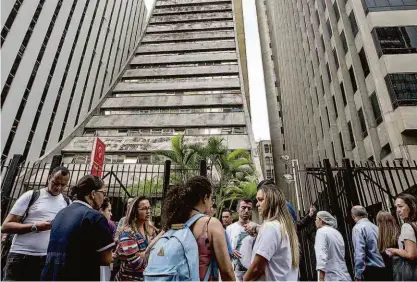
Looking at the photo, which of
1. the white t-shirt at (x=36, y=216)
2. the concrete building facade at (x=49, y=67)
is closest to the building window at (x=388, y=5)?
the white t-shirt at (x=36, y=216)

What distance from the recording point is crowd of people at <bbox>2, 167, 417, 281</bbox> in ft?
5.87

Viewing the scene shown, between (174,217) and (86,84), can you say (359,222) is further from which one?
(86,84)

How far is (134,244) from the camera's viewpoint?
290 centimetres

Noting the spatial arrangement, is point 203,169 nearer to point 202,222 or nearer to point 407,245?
point 407,245

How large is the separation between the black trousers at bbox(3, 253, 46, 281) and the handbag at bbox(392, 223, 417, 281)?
419 centimetres

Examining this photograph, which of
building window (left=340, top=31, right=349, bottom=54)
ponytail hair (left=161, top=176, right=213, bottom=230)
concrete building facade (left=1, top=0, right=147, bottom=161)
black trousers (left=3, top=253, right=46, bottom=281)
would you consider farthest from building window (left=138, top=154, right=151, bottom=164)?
ponytail hair (left=161, top=176, right=213, bottom=230)

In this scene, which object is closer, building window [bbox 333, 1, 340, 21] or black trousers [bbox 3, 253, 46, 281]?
black trousers [bbox 3, 253, 46, 281]

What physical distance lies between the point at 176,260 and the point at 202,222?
0.32 m

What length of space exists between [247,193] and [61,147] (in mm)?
20355

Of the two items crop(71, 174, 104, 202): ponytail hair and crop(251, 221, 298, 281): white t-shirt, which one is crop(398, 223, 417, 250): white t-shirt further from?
crop(71, 174, 104, 202): ponytail hair

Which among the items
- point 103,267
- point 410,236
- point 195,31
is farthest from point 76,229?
point 195,31

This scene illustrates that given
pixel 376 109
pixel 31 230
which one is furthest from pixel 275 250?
pixel 376 109

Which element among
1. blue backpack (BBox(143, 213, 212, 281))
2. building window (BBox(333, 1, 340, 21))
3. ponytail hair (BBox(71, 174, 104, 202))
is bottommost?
blue backpack (BBox(143, 213, 212, 281))

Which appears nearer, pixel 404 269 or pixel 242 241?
pixel 404 269
